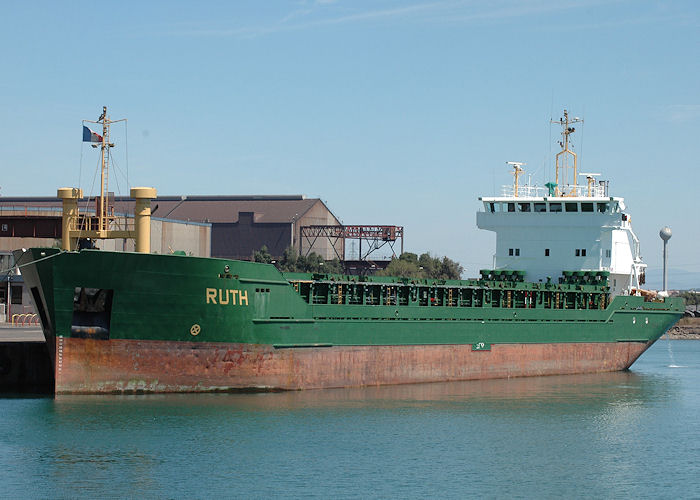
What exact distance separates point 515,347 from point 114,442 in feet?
71.4

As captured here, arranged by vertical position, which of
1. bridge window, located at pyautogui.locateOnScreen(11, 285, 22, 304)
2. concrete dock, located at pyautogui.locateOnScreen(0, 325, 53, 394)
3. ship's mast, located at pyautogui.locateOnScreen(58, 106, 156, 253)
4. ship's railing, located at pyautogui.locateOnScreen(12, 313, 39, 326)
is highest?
ship's mast, located at pyautogui.locateOnScreen(58, 106, 156, 253)

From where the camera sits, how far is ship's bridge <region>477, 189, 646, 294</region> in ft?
156

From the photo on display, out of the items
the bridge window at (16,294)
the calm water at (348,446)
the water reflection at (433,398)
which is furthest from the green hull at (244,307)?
the bridge window at (16,294)

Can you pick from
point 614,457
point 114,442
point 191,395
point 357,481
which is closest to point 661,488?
point 614,457

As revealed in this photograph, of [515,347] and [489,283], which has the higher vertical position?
[489,283]

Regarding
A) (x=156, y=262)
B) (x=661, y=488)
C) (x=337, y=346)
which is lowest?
(x=661, y=488)

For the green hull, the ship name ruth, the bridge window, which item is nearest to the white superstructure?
the green hull

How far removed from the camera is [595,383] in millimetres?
42344

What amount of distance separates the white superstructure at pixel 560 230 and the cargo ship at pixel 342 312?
2.6 inches

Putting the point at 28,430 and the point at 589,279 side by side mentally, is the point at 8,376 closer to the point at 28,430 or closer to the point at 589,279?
the point at 28,430

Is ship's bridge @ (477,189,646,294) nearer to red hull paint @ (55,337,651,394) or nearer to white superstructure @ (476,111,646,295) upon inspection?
white superstructure @ (476,111,646,295)

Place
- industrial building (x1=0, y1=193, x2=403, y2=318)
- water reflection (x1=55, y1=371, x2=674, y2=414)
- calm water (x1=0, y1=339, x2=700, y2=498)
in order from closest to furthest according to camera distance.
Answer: calm water (x1=0, y1=339, x2=700, y2=498), water reflection (x1=55, y1=371, x2=674, y2=414), industrial building (x1=0, y1=193, x2=403, y2=318)

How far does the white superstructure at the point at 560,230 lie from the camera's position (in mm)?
47688

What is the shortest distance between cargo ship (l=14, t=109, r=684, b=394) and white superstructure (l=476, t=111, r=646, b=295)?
0.07 meters
